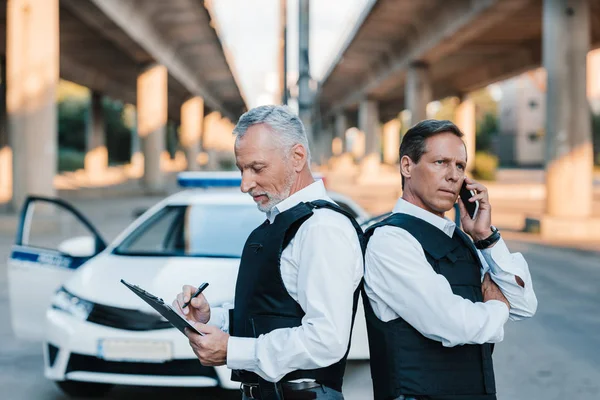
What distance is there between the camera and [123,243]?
19.3 ft

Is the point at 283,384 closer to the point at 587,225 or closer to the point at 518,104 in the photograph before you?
the point at 587,225

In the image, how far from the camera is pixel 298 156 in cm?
226

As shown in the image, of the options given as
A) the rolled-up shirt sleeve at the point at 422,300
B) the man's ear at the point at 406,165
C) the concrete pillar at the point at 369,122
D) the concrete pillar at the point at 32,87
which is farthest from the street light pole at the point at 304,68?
the concrete pillar at the point at 369,122

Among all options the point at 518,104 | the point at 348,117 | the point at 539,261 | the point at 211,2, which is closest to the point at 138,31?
the point at 211,2

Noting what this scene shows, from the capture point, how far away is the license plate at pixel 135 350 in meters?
4.67

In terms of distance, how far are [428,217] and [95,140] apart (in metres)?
46.4

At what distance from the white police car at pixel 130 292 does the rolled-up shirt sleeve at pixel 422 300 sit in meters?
2.64

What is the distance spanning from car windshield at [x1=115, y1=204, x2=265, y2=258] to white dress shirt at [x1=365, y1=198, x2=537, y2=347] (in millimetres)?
3443

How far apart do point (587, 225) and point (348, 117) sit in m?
53.4

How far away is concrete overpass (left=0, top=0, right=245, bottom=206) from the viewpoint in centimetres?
1747

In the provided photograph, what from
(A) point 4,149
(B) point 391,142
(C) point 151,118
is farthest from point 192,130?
(B) point 391,142

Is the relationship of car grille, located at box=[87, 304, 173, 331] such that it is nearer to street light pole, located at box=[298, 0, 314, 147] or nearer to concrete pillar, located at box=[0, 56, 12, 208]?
street light pole, located at box=[298, 0, 314, 147]

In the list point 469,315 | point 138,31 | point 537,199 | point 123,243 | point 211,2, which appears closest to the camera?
point 469,315

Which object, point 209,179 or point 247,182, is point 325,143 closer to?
point 209,179
